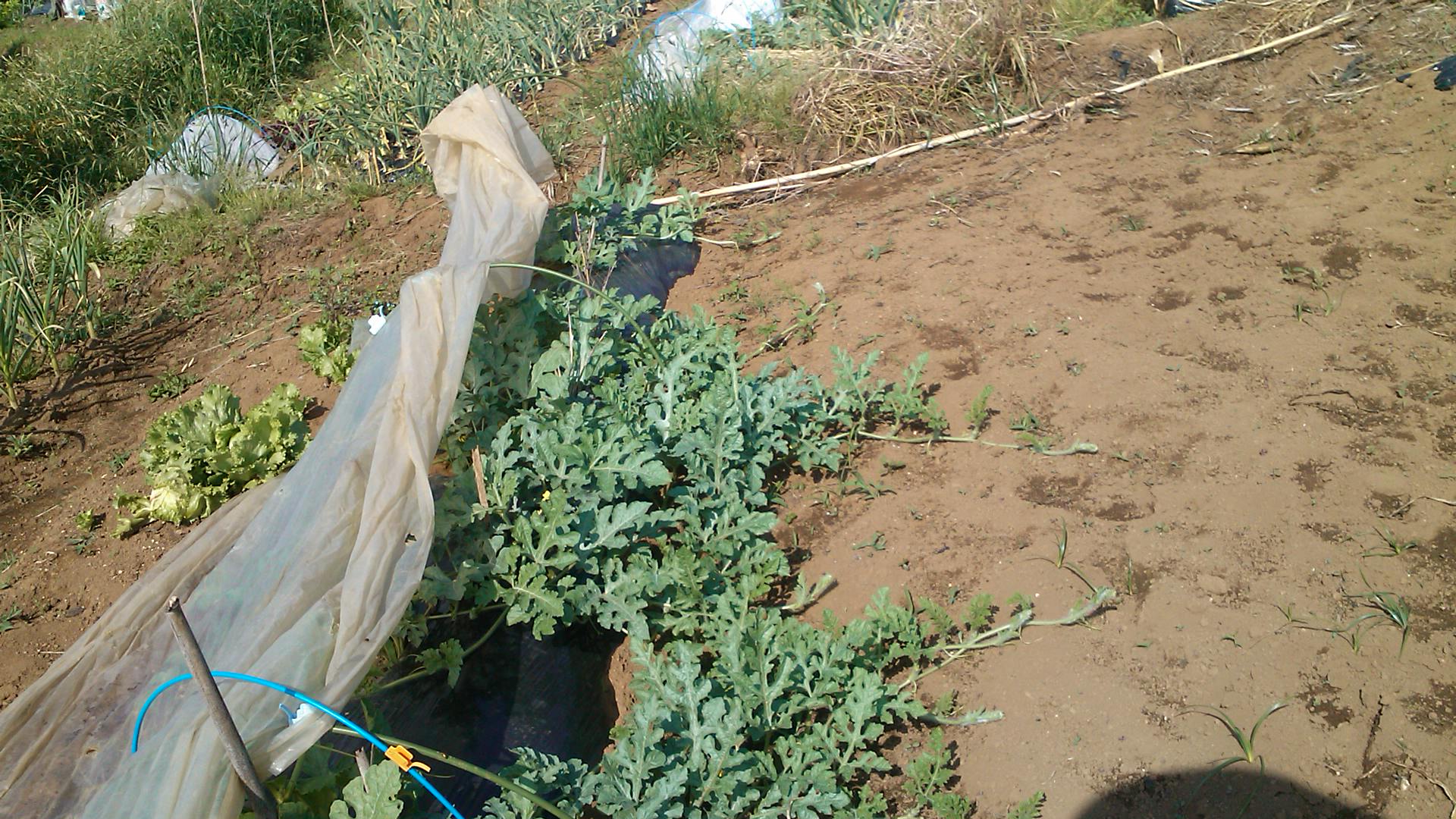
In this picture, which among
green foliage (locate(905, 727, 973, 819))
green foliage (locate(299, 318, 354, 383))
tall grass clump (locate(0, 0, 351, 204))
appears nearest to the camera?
green foliage (locate(905, 727, 973, 819))

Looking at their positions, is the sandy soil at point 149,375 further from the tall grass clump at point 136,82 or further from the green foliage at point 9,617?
the tall grass clump at point 136,82

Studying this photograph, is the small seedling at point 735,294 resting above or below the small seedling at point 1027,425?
above

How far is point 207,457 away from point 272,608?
172 cm

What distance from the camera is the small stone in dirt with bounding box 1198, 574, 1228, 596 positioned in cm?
269

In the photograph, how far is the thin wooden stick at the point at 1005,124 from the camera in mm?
5262

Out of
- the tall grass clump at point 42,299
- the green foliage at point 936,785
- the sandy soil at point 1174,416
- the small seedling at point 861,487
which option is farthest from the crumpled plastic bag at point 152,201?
the green foliage at point 936,785

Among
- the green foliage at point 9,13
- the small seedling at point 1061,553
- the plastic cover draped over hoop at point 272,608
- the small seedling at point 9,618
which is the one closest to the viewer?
the plastic cover draped over hoop at point 272,608

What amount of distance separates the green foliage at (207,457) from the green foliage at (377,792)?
2.13 m

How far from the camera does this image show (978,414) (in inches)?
132

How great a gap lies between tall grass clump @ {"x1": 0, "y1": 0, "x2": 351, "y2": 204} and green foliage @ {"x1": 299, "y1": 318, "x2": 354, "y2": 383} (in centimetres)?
297

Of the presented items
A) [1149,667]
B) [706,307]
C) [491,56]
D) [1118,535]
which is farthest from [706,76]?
[1149,667]

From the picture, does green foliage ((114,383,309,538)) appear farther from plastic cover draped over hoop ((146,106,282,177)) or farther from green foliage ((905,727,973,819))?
plastic cover draped over hoop ((146,106,282,177))

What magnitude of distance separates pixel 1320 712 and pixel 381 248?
4575 millimetres

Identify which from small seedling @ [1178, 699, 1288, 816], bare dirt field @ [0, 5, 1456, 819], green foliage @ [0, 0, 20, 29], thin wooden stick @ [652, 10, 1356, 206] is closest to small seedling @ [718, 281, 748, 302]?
bare dirt field @ [0, 5, 1456, 819]
